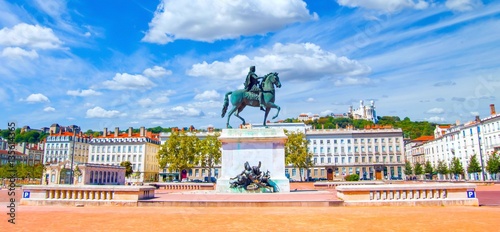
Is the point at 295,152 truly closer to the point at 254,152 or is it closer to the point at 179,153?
the point at 179,153

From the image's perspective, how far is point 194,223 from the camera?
9992 millimetres

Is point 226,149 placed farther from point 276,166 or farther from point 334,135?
point 334,135

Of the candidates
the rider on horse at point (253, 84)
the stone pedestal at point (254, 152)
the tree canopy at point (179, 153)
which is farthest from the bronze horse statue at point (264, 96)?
the tree canopy at point (179, 153)

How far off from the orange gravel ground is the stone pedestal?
8.06 m

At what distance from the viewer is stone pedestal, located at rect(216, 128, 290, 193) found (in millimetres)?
20719

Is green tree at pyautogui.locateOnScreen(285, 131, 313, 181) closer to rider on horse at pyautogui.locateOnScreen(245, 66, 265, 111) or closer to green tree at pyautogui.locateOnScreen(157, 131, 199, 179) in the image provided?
green tree at pyautogui.locateOnScreen(157, 131, 199, 179)

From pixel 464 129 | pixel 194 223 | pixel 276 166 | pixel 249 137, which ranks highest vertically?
pixel 464 129

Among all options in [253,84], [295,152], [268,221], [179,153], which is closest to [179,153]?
[179,153]

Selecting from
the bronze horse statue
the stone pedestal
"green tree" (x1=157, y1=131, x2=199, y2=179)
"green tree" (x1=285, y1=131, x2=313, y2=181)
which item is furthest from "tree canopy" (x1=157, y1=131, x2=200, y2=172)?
the stone pedestal

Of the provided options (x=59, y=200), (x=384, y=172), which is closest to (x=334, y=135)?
(x=384, y=172)

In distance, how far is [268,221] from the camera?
1026 centimetres

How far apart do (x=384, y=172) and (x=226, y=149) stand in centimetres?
8763

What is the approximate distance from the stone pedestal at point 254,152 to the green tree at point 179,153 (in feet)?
156

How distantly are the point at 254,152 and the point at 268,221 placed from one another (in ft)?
35.3
